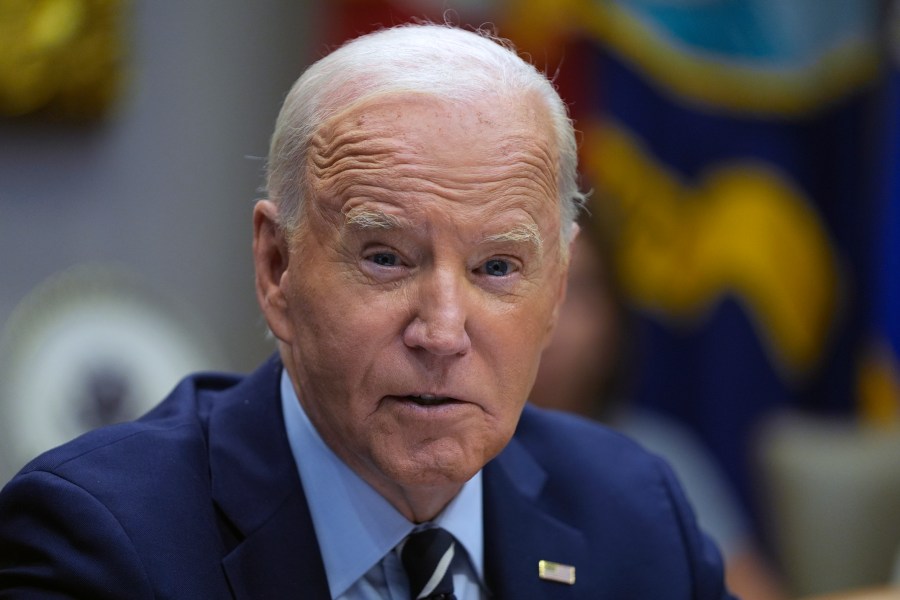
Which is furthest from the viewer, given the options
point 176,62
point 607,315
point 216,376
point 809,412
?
point 809,412

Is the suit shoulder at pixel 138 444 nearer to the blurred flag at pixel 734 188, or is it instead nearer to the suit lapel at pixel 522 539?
the suit lapel at pixel 522 539

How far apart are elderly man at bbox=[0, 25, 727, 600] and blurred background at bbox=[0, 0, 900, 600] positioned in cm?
164

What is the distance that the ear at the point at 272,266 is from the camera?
1.69 m

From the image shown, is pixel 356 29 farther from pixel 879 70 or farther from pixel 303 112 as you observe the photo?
pixel 303 112

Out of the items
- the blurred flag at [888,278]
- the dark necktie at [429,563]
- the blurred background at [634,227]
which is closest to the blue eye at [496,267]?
the dark necktie at [429,563]

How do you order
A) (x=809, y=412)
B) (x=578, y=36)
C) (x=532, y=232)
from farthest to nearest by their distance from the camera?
1. (x=809, y=412)
2. (x=578, y=36)
3. (x=532, y=232)

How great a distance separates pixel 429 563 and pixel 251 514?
251mm

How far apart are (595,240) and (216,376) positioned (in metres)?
1.85

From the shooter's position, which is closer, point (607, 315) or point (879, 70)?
point (607, 315)

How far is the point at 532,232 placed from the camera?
1617 mm

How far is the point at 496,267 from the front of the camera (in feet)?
5.26

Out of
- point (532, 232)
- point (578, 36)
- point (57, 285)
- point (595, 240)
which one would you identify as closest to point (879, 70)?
point (578, 36)

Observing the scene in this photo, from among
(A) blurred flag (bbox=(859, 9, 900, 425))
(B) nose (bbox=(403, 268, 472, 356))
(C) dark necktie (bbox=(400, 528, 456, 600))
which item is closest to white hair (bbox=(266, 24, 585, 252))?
(B) nose (bbox=(403, 268, 472, 356))

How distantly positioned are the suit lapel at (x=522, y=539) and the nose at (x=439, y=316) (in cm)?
39
